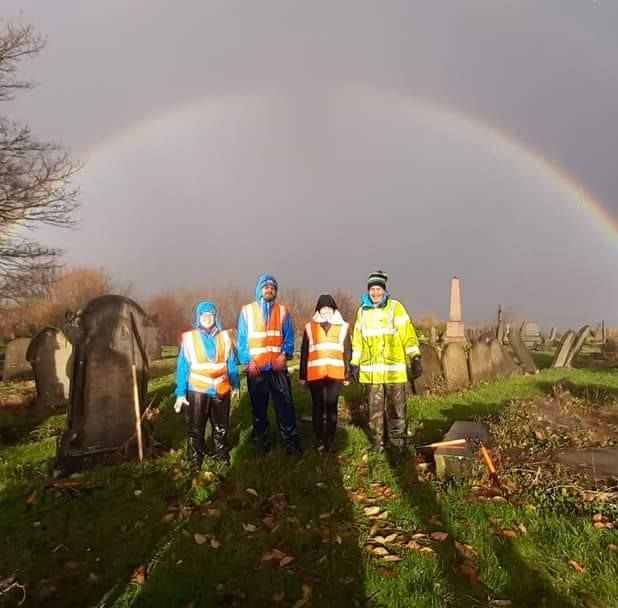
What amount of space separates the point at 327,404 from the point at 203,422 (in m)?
1.60

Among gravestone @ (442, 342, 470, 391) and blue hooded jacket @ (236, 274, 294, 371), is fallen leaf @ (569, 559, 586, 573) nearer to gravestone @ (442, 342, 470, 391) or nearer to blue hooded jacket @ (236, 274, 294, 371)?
blue hooded jacket @ (236, 274, 294, 371)

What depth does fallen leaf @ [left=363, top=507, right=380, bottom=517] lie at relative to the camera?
4.63 meters

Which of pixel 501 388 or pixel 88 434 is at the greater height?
pixel 88 434

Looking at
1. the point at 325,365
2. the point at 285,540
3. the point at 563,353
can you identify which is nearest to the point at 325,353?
the point at 325,365

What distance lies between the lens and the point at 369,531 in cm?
427

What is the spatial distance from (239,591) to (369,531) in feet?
4.29

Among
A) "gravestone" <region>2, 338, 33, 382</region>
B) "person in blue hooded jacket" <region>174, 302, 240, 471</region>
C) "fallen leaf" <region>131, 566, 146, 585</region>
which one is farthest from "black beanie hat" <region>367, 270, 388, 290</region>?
"gravestone" <region>2, 338, 33, 382</region>

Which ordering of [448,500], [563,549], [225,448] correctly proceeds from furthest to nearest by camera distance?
1. [225,448]
2. [448,500]
3. [563,549]

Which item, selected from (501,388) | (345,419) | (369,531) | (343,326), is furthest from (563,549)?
(501,388)

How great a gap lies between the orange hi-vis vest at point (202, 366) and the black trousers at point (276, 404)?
1.43ft

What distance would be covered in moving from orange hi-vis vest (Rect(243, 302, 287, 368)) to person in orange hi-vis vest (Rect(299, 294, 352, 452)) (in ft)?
1.60

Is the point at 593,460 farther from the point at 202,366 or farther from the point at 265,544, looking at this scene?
the point at 202,366

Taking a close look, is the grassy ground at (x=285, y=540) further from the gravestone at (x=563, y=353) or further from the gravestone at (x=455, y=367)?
the gravestone at (x=563, y=353)

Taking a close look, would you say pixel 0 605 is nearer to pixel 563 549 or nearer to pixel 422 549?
pixel 422 549
